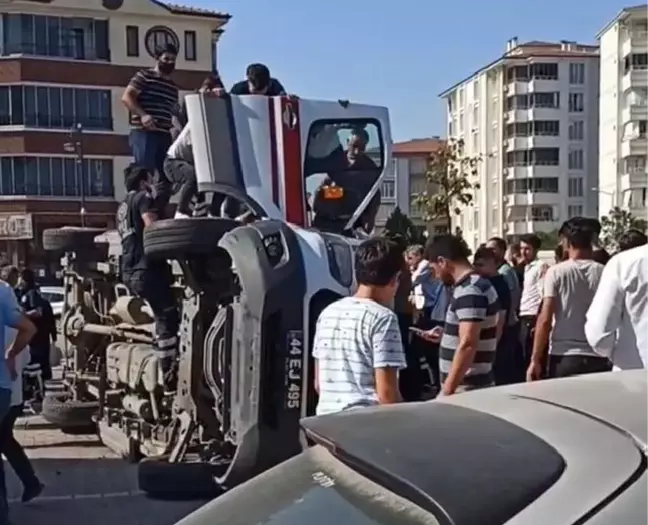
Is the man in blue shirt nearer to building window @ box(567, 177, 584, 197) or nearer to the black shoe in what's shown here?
the black shoe

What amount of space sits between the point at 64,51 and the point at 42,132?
4.12 m

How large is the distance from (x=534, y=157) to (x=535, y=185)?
2.40 m

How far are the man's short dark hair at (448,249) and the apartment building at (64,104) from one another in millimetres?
41897

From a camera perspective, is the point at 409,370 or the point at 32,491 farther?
the point at 409,370

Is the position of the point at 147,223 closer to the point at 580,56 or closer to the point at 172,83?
the point at 172,83

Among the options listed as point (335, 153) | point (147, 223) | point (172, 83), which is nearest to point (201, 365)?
point (147, 223)

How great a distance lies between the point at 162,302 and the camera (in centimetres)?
734

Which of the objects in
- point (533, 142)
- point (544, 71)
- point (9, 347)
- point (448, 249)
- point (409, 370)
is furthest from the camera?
point (544, 71)

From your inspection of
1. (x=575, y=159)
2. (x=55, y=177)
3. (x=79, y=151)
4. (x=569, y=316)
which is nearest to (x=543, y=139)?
(x=575, y=159)

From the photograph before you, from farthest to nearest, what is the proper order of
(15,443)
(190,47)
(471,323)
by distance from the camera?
(190,47), (15,443), (471,323)

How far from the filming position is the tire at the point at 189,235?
6.55 m

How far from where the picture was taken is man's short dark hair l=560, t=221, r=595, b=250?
23.6 ft

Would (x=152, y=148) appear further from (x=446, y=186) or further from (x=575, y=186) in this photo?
(x=575, y=186)

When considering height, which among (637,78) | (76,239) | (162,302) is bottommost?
(162,302)
